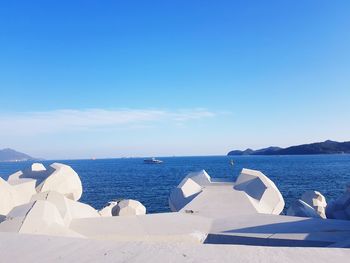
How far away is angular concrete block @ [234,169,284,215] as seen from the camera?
612 inches

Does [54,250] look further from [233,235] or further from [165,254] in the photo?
[233,235]

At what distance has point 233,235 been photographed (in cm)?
730

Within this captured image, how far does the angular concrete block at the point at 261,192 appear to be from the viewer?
15.5 m

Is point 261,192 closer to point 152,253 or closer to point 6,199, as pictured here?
point 6,199

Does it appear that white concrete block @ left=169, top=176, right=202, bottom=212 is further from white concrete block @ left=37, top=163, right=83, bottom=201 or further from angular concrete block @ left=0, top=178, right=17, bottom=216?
angular concrete block @ left=0, top=178, right=17, bottom=216

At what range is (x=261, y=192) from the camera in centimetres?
1630

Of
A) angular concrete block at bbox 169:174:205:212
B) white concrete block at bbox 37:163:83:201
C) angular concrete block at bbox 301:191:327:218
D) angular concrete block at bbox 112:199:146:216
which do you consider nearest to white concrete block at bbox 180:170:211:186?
angular concrete block at bbox 169:174:205:212

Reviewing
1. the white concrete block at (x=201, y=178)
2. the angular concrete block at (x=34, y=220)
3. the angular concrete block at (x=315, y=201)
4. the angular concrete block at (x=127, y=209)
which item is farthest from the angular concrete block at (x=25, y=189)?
the angular concrete block at (x=315, y=201)

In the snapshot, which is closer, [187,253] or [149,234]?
[187,253]

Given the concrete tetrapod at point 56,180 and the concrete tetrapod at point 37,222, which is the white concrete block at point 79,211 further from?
the concrete tetrapod at point 56,180

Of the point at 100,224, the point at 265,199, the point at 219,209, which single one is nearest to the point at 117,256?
the point at 100,224

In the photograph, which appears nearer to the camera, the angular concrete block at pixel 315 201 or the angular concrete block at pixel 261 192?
the angular concrete block at pixel 261 192

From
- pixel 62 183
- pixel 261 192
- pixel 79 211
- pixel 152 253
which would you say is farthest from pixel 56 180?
pixel 152 253

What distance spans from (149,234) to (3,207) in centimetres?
711
